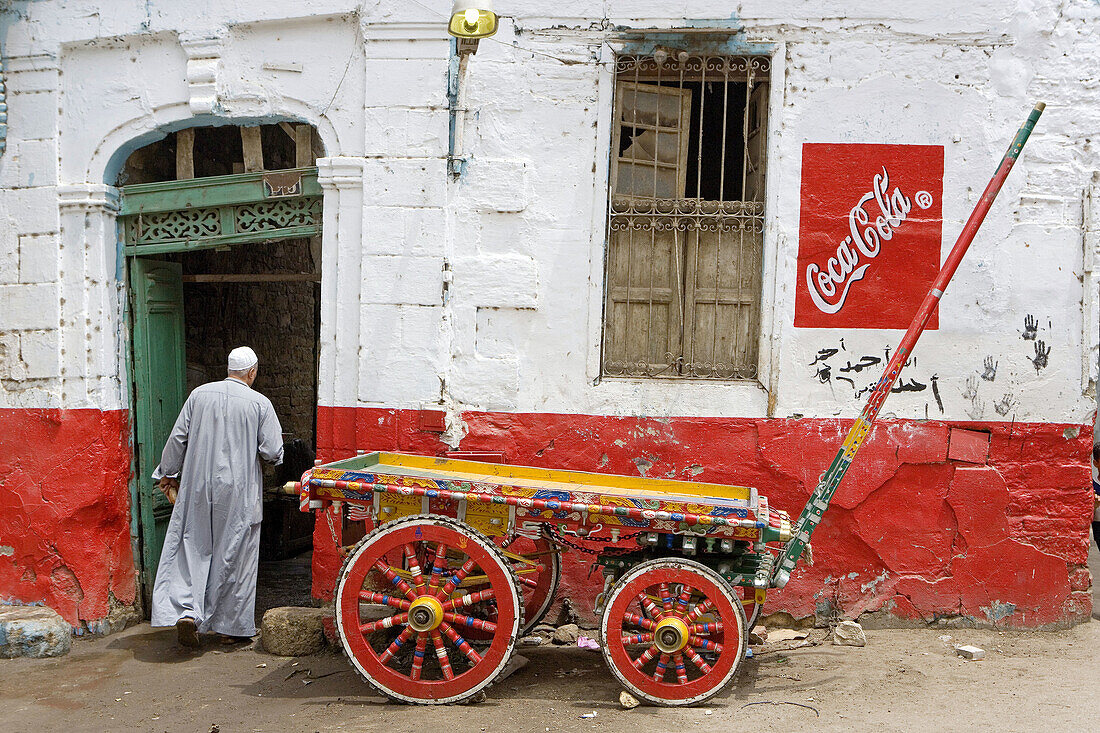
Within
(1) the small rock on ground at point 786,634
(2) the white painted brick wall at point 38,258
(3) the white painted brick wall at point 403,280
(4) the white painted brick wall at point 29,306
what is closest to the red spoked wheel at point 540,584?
(1) the small rock on ground at point 786,634

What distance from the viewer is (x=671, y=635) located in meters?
3.95

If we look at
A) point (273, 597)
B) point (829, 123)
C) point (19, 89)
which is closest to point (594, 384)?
point (829, 123)

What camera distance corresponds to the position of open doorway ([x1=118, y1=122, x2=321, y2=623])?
559 cm

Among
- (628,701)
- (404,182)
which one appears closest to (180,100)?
(404,182)

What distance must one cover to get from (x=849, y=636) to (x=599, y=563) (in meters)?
1.62

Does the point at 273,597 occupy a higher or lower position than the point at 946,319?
lower

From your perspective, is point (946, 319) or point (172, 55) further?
point (172, 55)

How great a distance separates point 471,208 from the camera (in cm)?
527

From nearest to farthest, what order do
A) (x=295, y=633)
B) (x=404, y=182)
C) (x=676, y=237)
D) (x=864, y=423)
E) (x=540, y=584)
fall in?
(x=864, y=423)
(x=540, y=584)
(x=295, y=633)
(x=404, y=182)
(x=676, y=237)

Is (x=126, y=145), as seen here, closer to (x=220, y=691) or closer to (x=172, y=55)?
(x=172, y=55)

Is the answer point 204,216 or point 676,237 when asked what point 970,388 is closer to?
point 676,237

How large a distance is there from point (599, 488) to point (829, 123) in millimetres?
2416

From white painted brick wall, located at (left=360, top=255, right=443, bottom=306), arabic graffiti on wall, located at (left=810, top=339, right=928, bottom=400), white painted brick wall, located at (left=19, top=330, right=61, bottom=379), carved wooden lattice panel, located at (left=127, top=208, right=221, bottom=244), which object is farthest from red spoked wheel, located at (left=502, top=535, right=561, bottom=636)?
white painted brick wall, located at (left=19, top=330, right=61, bottom=379)

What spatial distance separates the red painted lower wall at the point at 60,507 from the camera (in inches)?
218
